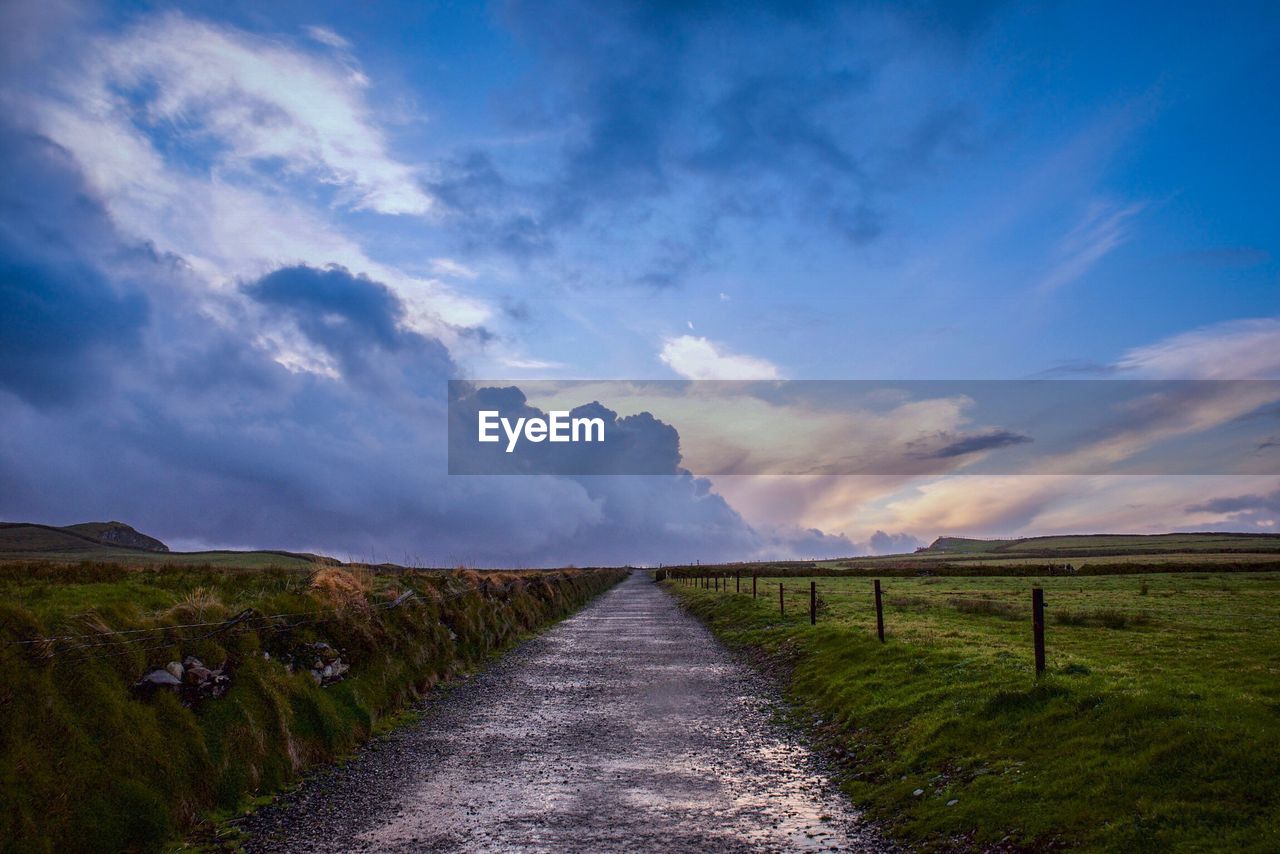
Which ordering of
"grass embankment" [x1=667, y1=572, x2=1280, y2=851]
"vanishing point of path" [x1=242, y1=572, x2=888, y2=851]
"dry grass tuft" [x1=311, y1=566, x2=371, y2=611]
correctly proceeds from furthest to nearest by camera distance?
"dry grass tuft" [x1=311, y1=566, x2=371, y2=611], "vanishing point of path" [x1=242, y1=572, x2=888, y2=851], "grass embankment" [x1=667, y1=572, x2=1280, y2=851]

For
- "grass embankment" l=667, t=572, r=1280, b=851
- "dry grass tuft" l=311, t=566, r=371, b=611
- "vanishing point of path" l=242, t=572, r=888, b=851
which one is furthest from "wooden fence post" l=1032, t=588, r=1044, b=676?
"dry grass tuft" l=311, t=566, r=371, b=611

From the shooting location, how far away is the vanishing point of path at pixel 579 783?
834 cm

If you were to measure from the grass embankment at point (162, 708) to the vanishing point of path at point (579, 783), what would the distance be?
76cm

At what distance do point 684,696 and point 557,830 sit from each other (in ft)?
29.7

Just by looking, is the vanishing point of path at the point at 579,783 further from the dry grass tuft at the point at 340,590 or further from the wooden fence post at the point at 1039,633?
the wooden fence post at the point at 1039,633

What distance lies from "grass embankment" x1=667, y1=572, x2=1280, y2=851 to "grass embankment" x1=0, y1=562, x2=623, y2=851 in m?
7.90

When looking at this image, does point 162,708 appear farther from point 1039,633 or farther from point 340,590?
point 1039,633

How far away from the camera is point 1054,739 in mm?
9930

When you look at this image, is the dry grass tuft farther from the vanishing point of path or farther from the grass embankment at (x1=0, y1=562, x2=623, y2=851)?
the vanishing point of path

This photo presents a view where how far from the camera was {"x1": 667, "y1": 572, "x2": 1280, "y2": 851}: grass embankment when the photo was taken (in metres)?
7.47

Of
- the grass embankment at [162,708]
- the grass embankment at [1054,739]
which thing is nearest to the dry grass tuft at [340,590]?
the grass embankment at [162,708]

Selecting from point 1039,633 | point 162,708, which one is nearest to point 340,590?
point 162,708

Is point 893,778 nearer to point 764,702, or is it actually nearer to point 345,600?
point 764,702

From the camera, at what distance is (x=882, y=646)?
19156mm
